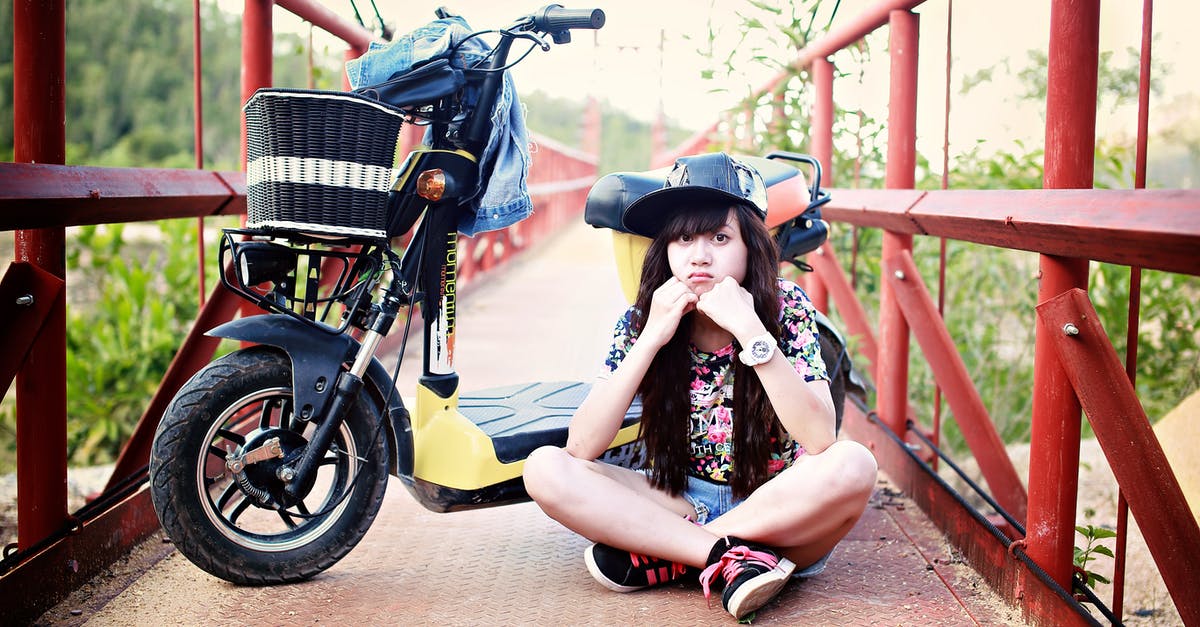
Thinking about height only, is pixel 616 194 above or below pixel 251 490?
above

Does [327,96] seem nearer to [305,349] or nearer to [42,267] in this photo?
[305,349]

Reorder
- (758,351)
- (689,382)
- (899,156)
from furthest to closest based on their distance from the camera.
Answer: (899,156) → (689,382) → (758,351)

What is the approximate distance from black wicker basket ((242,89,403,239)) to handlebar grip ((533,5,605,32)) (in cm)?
39

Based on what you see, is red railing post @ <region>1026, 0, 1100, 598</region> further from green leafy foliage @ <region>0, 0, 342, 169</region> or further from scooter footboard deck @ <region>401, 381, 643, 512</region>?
green leafy foliage @ <region>0, 0, 342, 169</region>

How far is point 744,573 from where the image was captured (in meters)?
2.16

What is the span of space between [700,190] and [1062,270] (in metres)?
0.72

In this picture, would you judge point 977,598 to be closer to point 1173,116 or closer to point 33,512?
point 33,512

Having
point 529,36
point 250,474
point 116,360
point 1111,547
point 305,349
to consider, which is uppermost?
point 529,36

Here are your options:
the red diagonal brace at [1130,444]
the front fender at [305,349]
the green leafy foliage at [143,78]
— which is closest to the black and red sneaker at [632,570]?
the front fender at [305,349]

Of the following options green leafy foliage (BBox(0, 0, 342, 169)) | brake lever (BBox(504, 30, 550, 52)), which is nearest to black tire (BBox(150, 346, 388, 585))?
brake lever (BBox(504, 30, 550, 52))

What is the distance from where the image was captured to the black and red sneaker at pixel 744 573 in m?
2.13

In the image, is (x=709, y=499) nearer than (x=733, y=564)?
No

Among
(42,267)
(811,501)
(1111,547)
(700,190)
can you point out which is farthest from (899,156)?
(42,267)

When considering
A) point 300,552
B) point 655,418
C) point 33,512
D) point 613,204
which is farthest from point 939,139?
point 33,512
